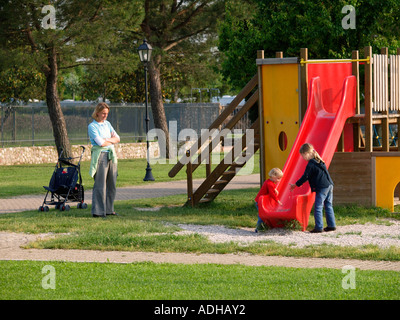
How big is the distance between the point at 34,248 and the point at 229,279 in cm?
372

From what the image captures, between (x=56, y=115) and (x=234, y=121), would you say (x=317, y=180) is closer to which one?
(x=234, y=121)

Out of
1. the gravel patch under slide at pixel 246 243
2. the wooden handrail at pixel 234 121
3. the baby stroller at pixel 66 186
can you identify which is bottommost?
the gravel patch under slide at pixel 246 243

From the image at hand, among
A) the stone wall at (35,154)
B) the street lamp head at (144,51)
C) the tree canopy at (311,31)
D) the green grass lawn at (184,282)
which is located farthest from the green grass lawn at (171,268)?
the stone wall at (35,154)

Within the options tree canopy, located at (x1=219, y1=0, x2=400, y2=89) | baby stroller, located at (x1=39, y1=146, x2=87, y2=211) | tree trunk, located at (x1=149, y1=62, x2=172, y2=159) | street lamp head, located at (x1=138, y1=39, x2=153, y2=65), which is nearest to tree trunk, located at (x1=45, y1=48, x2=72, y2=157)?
tree trunk, located at (x1=149, y1=62, x2=172, y2=159)

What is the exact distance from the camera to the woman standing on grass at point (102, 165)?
543 inches

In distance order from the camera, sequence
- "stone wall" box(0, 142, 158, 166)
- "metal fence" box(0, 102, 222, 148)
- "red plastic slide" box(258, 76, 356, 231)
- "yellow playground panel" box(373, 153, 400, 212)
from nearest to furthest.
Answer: "red plastic slide" box(258, 76, 356, 231), "yellow playground panel" box(373, 153, 400, 212), "stone wall" box(0, 142, 158, 166), "metal fence" box(0, 102, 222, 148)

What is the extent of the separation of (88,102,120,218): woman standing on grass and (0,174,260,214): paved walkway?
101 inches

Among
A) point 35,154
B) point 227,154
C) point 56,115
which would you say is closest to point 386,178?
point 227,154

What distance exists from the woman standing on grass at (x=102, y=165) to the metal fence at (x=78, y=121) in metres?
18.6

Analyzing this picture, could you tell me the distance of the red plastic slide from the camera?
1194 centimetres

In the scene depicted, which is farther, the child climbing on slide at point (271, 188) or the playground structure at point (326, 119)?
the playground structure at point (326, 119)

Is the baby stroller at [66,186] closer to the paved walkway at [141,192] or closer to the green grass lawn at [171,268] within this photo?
the green grass lawn at [171,268]

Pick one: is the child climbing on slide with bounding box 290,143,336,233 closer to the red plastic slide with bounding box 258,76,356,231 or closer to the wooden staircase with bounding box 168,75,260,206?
the red plastic slide with bounding box 258,76,356,231
